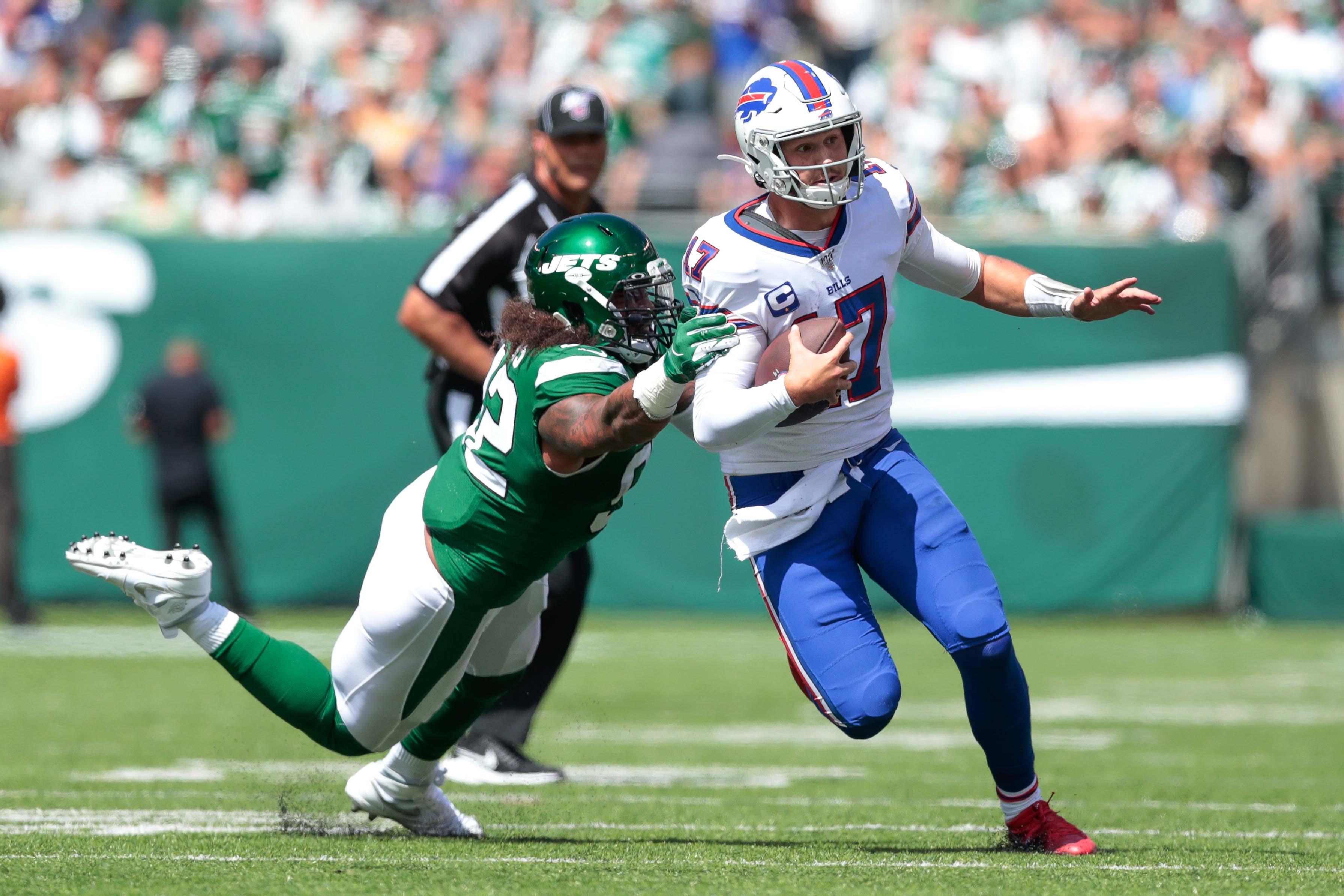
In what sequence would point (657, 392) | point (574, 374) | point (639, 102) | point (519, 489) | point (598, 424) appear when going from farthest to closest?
point (639, 102) → point (519, 489) → point (574, 374) → point (598, 424) → point (657, 392)

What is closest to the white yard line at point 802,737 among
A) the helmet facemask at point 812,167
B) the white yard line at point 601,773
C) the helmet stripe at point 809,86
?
the white yard line at point 601,773

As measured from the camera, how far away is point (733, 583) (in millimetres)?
12406

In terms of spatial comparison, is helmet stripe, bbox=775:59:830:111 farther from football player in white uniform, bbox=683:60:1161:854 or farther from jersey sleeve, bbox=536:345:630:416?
jersey sleeve, bbox=536:345:630:416

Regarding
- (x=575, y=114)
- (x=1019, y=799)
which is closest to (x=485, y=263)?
(x=575, y=114)

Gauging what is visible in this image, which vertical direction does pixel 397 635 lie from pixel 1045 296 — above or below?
below

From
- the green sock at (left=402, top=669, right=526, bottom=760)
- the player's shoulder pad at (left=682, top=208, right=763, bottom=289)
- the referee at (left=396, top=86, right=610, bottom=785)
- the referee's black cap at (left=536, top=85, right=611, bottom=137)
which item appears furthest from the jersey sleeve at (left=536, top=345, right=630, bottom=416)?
the referee's black cap at (left=536, top=85, right=611, bottom=137)

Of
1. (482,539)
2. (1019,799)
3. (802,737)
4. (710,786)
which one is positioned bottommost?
(802,737)

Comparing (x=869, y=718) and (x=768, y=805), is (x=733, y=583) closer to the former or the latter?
(x=768, y=805)

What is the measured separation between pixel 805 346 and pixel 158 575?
1635 millimetres

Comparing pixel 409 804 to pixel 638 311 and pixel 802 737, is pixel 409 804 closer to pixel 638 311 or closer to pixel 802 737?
pixel 638 311

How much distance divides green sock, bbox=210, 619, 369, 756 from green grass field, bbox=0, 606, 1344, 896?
0.92 ft

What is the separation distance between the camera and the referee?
579 centimetres

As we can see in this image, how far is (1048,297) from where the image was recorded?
4609 mm

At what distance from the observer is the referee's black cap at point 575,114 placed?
5.77 m
